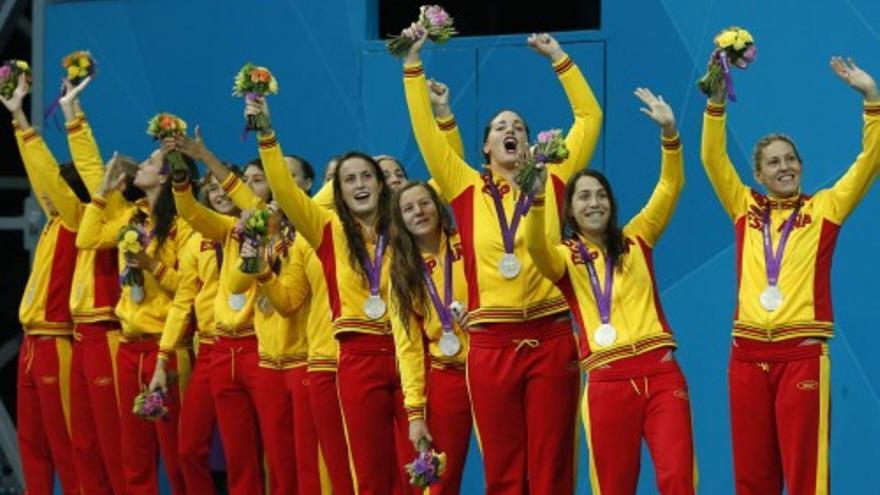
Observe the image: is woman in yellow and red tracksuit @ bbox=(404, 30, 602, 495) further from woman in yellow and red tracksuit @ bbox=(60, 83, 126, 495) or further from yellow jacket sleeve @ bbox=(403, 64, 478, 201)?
woman in yellow and red tracksuit @ bbox=(60, 83, 126, 495)

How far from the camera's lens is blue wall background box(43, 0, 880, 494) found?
10266 mm

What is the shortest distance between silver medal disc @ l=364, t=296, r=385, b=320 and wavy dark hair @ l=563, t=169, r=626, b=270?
105cm

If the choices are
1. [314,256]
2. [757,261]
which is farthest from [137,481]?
[757,261]

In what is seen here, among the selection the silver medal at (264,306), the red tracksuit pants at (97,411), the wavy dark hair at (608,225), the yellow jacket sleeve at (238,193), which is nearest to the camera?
the wavy dark hair at (608,225)

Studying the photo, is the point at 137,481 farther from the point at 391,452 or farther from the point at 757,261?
the point at 757,261

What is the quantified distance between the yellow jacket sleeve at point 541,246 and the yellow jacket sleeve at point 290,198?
1.28 metres

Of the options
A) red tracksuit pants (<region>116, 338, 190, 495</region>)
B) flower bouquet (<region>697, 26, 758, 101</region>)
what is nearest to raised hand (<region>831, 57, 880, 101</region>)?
flower bouquet (<region>697, 26, 758, 101</region>)

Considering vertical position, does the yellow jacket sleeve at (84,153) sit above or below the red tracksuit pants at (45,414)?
above

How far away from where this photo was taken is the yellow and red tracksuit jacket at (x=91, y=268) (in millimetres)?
11984

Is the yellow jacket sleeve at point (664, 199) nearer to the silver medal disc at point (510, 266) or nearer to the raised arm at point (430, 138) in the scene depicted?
the silver medal disc at point (510, 266)

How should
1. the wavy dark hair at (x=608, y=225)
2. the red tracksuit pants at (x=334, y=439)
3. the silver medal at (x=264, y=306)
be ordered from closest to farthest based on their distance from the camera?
the wavy dark hair at (x=608, y=225) → the red tracksuit pants at (x=334, y=439) → the silver medal at (x=264, y=306)

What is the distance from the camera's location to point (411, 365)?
370 inches

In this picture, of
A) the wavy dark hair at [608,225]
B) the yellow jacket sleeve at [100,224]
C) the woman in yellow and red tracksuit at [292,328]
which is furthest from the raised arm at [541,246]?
the yellow jacket sleeve at [100,224]

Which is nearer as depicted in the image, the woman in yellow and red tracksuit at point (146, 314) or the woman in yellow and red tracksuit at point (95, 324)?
the woman in yellow and red tracksuit at point (146, 314)
